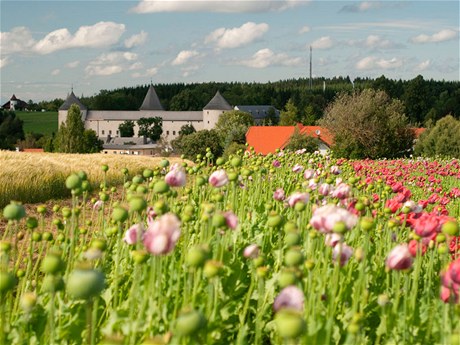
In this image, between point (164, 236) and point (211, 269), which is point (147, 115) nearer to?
point (164, 236)

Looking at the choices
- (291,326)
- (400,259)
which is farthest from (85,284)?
(400,259)

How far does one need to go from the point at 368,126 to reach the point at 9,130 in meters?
66.9

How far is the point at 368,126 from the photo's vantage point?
42844 millimetres

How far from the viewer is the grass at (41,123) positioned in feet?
436

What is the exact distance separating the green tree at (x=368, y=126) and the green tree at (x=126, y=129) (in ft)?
324

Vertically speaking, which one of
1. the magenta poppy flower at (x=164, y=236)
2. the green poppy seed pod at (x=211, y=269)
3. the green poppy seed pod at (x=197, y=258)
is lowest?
the green poppy seed pod at (x=211, y=269)

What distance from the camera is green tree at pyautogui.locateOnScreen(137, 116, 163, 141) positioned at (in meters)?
137

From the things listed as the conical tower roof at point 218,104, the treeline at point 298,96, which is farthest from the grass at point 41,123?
the conical tower roof at point 218,104

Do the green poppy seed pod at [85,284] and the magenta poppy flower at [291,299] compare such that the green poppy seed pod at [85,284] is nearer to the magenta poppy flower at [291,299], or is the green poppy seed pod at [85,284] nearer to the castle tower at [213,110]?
the magenta poppy flower at [291,299]

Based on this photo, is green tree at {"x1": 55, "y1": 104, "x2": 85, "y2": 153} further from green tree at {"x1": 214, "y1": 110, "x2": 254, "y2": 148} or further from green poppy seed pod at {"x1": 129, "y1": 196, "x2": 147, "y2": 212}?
green poppy seed pod at {"x1": 129, "y1": 196, "x2": 147, "y2": 212}

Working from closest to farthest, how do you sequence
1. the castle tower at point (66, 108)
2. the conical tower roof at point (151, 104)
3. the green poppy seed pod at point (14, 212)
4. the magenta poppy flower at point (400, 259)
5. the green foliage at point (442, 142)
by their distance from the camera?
the magenta poppy flower at point (400, 259)
the green poppy seed pod at point (14, 212)
the green foliage at point (442, 142)
the castle tower at point (66, 108)
the conical tower roof at point (151, 104)

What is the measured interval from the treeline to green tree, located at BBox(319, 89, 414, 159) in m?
54.7

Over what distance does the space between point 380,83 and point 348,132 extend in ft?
228

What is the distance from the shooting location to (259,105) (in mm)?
156500
